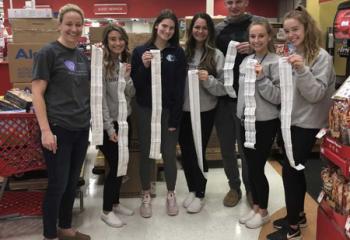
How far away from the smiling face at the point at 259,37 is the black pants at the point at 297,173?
596 mm

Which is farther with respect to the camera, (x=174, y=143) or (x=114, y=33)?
Result: (x=174, y=143)

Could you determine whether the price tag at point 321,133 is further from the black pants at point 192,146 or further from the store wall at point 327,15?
the store wall at point 327,15

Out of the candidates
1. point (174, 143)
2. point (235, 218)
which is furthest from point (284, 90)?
point (235, 218)

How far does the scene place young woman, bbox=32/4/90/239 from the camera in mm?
2076

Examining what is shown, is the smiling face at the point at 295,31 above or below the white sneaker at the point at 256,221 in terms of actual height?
above

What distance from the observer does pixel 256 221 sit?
2.75m

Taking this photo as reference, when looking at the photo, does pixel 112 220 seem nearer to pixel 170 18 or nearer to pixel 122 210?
pixel 122 210

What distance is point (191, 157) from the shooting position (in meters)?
3.00

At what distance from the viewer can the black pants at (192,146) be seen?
9.56 ft

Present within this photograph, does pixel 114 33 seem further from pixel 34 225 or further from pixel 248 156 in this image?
pixel 34 225

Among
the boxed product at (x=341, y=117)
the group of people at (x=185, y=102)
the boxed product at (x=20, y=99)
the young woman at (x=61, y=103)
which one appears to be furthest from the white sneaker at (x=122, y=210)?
the boxed product at (x=341, y=117)

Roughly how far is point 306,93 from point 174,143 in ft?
3.73

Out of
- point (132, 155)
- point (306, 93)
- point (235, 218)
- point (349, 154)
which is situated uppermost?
point (306, 93)

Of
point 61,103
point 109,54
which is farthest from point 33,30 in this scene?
point 61,103
